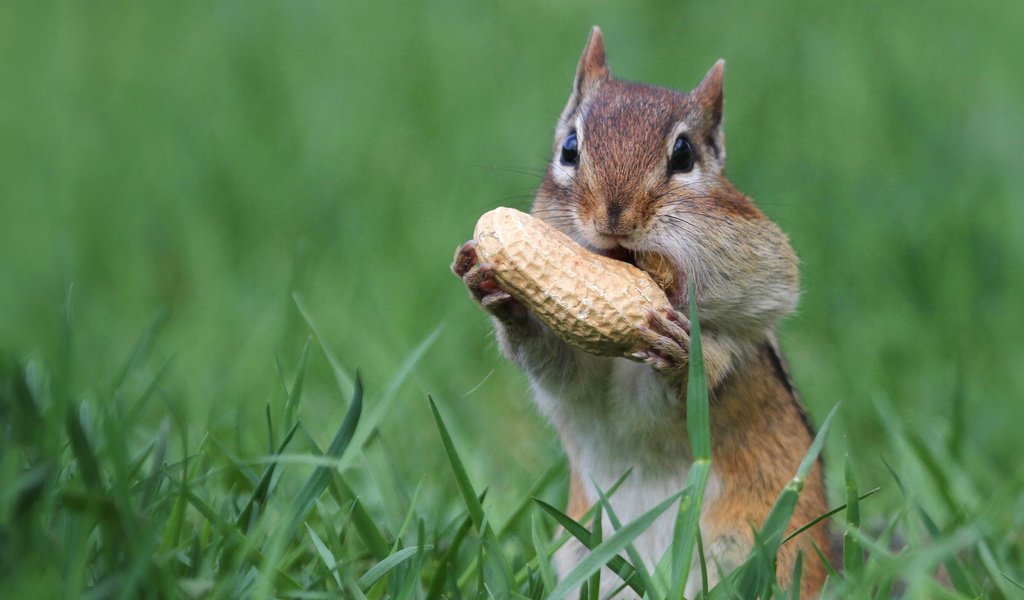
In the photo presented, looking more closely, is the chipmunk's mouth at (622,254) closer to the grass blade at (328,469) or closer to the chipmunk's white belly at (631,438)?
the chipmunk's white belly at (631,438)

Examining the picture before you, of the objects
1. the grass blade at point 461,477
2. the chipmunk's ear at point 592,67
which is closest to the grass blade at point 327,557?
the grass blade at point 461,477

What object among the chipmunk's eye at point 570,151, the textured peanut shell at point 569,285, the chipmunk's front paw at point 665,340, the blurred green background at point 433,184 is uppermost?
the chipmunk's eye at point 570,151

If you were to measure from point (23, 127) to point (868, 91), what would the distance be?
14.1 ft

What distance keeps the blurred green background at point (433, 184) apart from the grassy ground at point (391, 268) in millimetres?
18

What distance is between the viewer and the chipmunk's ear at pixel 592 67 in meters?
3.53

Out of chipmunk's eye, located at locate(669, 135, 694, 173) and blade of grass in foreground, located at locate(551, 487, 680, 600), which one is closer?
blade of grass in foreground, located at locate(551, 487, 680, 600)

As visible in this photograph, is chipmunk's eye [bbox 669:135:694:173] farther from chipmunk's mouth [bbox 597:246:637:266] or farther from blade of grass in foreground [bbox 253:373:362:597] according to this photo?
blade of grass in foreground [bbox 253:373:362:597]

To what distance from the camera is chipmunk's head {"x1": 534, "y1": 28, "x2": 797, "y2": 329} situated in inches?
117

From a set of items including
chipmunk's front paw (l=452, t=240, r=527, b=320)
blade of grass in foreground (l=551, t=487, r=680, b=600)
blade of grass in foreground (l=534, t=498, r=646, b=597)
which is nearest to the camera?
blade of grass in foreground (l=551, t=487, r=680, b=600)

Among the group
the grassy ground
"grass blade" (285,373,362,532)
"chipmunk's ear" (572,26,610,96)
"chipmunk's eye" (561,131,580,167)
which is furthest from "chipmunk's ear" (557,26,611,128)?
"grass blade" (285,373,362,532)

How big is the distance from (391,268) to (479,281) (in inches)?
97.8

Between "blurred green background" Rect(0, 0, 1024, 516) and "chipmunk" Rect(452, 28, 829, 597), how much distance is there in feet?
2.23

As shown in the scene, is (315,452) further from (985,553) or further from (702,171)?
(985,553)

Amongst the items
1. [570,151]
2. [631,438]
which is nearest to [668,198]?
[570,151]
